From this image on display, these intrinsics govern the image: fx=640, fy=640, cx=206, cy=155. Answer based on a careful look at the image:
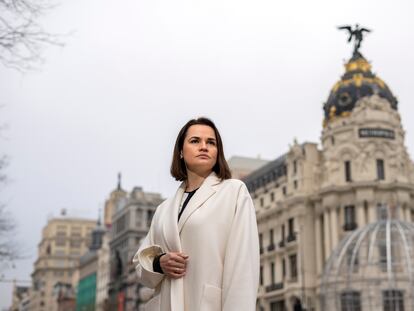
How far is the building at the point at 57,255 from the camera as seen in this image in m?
138

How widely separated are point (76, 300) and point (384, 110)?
8041 cm

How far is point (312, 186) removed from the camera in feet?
166

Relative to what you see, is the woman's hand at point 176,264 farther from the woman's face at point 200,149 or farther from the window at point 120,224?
the window at point 120,224

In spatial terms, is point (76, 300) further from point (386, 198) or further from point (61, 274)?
point (386, 198)

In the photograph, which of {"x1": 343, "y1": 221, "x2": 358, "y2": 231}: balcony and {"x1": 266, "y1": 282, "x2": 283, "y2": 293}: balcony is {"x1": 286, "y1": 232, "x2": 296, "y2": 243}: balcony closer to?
{"x1": 266, "y1": 282, "x2": 283, "y2": 293}: balcony

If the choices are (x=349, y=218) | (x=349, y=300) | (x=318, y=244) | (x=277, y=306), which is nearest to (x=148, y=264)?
(x=349, y=300)

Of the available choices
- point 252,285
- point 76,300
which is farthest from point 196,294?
point 76,300

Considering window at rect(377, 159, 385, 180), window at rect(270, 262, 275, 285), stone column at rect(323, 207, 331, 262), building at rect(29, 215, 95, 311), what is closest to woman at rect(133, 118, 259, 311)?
stone column at rect(323, 207, 331, 262)

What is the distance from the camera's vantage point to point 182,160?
4.27 metres

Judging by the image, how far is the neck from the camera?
415 centimetres

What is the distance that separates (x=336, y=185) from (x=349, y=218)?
102 inches

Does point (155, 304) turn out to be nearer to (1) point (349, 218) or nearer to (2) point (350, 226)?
(2) point (350, 226)

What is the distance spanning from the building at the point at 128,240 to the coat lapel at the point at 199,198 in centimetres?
7791

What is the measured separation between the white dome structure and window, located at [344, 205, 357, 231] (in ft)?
37.0
